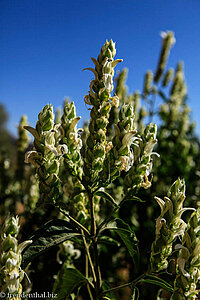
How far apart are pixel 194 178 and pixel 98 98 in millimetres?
2524

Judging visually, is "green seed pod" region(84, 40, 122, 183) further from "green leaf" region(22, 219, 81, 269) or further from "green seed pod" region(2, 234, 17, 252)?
"green seed pod" region(2, 234, 17, 252)

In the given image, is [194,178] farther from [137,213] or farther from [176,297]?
[176,297]

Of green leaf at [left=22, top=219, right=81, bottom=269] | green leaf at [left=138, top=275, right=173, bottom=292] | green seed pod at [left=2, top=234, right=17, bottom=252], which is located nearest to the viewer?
green seed pod at [left=2, top=234, right=17, bottom=252]

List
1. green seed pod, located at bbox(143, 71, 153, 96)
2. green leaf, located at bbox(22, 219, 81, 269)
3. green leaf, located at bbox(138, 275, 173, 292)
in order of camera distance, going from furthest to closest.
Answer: green seed pod, located at bbox(143, 71, 153, 96) < green leaf, located at bbox(138, 275, 173, 292) < green leaf, located at bbox(22, 219, 81, 269)

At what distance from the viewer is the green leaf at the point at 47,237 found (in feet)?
2.81

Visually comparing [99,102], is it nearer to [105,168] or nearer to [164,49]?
[105,168]

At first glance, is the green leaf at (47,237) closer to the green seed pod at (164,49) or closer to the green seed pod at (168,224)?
the green seed pod at (168,224)

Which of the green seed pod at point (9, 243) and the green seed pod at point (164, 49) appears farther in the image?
the green seed pod at point (164, 49)

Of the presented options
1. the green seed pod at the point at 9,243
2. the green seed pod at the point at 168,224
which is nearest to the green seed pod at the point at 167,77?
the green seed pod at the point at 168,224

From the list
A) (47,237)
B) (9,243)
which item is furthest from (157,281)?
(9,243)

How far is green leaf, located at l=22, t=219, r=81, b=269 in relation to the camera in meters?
0.86

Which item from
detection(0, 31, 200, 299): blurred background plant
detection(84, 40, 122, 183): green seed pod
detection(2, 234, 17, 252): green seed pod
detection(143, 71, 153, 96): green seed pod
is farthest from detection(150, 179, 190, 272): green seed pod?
A: detection(143, 71, 153, 96): green seed pod

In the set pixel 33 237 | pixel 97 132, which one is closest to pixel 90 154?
pixel 97 132

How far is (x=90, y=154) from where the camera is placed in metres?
0.99
